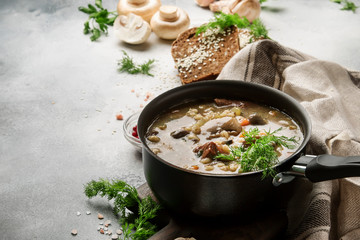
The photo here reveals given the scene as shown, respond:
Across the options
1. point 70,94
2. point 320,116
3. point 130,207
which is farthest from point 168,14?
point 130,207

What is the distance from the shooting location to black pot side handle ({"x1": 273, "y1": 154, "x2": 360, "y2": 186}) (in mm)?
1841

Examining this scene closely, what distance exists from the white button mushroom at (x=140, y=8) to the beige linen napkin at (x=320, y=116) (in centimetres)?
165

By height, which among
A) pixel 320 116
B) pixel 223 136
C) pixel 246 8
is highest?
pixel 223 136

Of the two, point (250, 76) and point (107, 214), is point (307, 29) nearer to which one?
point (250, 76)

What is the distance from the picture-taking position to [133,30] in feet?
14.1

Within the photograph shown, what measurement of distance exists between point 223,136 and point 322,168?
51 cm

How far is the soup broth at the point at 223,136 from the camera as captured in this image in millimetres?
2074

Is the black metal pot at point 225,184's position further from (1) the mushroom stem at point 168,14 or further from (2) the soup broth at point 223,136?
(1) the mushroom stem at point 168,14

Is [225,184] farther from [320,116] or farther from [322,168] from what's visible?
[320,116]

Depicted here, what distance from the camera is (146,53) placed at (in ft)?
14.0

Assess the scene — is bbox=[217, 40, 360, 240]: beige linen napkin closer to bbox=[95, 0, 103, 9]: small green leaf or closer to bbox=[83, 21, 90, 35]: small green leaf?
bbox=[83, 21, 90, 35]: small green leaf

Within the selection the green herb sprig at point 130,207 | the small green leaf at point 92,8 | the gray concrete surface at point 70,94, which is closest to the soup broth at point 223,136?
the green herb sprig at point 130,207

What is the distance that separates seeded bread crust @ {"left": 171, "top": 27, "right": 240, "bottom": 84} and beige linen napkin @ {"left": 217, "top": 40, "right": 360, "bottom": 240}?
479 millimetres

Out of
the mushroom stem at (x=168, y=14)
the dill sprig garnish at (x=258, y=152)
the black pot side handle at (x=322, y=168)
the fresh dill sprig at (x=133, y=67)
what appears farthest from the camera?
→ the mushroom stem at (x=168, y=14)
